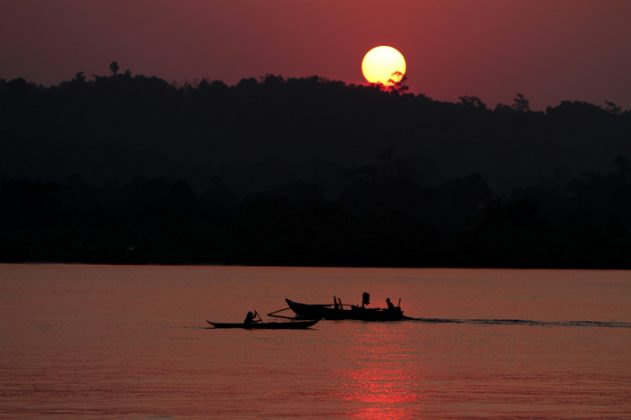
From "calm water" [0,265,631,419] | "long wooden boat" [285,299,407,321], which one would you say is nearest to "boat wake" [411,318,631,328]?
"calm water" [0,265,631,419]

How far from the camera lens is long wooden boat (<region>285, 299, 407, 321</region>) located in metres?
71.8

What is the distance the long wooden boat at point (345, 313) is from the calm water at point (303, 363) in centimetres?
82

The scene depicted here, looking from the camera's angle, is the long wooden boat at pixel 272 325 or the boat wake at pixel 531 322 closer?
the long wooden boat at pixel 272 325

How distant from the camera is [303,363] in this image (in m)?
54.0

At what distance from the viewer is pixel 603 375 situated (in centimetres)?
5097

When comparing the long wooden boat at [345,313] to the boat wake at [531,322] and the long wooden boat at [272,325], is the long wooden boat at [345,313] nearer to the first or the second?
the long wooden boat at [272,325]

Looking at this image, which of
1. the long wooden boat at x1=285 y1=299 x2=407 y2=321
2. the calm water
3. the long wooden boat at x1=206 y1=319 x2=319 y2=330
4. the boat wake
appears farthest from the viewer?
the boat wake

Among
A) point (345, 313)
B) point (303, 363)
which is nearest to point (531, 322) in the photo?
point (345, 313)

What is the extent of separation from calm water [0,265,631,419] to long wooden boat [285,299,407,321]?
2.69 ft

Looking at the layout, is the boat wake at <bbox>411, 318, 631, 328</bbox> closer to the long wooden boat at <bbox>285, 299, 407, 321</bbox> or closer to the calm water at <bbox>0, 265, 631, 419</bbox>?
the calm water at <bbox>0, 265, 631, 419</bbox>

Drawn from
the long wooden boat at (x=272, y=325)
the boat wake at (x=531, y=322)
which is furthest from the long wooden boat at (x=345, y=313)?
the boat wake at (x=531, y=322)

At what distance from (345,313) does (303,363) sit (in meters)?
19.1

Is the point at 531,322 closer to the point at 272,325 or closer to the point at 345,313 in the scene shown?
the point at 345,313

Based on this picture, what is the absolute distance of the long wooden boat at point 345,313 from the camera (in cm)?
7175
